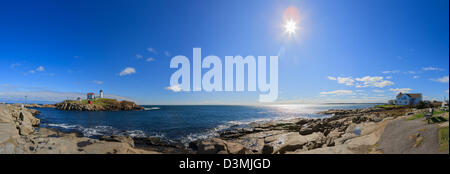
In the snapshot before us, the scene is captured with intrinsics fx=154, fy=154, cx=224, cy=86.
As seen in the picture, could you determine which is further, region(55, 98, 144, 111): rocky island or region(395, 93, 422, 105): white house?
region(55, 98, 144, 111): rocky island

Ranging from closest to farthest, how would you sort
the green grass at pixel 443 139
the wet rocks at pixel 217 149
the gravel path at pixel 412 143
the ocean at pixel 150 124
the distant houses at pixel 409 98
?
the green grass at pixel 443 139 < the gravel path at pixel 412 143 < the wet rocks at pixel 217 149 < the ocean at pixel 150 124 < the distant houses at pixel 409 98

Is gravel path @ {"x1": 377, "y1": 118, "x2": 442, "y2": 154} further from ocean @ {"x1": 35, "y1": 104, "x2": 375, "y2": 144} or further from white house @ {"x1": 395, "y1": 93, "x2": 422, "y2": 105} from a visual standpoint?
white house @ {"x1": 395, "y1": 93, "x2": 422, "y2": 105}

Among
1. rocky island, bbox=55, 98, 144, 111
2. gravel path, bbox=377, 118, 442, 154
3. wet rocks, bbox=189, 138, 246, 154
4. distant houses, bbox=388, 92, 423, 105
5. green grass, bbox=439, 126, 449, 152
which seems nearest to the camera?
green grass, bbox=439, 126, 449, 152

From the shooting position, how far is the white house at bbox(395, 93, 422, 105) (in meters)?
A: 60.0

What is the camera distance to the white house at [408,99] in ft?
197

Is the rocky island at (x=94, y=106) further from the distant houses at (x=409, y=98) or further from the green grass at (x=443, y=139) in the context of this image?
the distant houses at (x=409, y=98)

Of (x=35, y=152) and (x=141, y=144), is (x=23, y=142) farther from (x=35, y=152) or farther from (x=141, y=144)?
(x=141, y=144)

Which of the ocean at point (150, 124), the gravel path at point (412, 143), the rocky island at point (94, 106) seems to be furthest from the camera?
the rocky island at point (94, 106)

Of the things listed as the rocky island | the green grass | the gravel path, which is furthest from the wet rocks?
the rocky island

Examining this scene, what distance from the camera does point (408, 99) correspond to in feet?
203

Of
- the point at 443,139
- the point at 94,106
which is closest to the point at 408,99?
the point at 443,139

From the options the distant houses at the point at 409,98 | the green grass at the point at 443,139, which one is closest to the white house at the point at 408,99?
the distant houses at the point at 409,98

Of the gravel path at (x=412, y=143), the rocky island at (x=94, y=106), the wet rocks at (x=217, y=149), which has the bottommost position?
the rocky island at (x=94, y=106)
